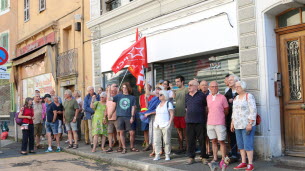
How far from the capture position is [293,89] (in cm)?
718

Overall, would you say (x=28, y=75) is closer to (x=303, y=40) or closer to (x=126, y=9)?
(x=126, y=9)

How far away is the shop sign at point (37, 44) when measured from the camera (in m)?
16.6

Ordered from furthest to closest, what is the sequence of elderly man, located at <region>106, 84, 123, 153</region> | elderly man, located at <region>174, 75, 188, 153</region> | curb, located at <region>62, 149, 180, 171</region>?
elderly man, located at <region>106, 84, 123, 153</region>, elderly man, located at <region>174, 75, 188, 153</region>, curb, located at <region>62, 149, 180, 171</region>

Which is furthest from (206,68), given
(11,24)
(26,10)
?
(11,24)

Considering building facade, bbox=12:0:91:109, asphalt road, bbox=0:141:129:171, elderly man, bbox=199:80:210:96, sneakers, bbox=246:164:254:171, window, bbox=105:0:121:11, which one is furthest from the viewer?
building facade, bbox=12:0:91:109

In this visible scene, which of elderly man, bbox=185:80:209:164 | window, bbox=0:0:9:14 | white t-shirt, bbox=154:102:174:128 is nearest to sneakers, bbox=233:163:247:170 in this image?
elderly man, bbox=185:80:209:164

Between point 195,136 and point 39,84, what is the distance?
1275 centimetres

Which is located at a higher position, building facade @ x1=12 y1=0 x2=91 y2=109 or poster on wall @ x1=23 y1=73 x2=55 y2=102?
building facade @ x1=12 y1=0 x2=91 y2=109

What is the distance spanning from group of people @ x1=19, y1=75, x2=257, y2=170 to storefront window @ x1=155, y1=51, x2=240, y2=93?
0.98 m

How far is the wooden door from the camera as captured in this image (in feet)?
22.9

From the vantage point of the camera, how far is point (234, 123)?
21.4 feet

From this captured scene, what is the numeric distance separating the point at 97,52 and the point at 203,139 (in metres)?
7.28

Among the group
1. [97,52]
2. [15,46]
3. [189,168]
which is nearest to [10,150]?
[97,52]

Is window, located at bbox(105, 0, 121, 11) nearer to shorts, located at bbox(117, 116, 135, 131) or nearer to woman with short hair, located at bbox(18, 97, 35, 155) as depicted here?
woman with short hair, located at bbox(18, 97, 35, 155)
